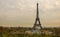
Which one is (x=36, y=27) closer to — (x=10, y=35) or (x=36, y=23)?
(x=36, y=23)

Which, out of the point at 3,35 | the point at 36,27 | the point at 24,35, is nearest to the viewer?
the point at 3,35

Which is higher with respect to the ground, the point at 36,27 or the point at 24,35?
the point at 24,35

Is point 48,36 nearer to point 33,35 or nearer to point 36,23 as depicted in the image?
point 33,35

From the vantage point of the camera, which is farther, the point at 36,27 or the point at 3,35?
the point at 36,27

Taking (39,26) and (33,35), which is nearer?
(33,35)

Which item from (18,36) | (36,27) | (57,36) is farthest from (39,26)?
(18,36)

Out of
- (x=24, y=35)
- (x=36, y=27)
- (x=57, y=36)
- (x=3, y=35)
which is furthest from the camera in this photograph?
(x=36, y=27)

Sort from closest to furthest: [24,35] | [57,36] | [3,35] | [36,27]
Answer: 1. [3,35]
2. [24,35]
3. [57,36]
4. [36,27]

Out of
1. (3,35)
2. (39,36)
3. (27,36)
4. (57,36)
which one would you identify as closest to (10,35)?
(3,35)

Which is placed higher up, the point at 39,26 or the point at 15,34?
the point at 15,34
